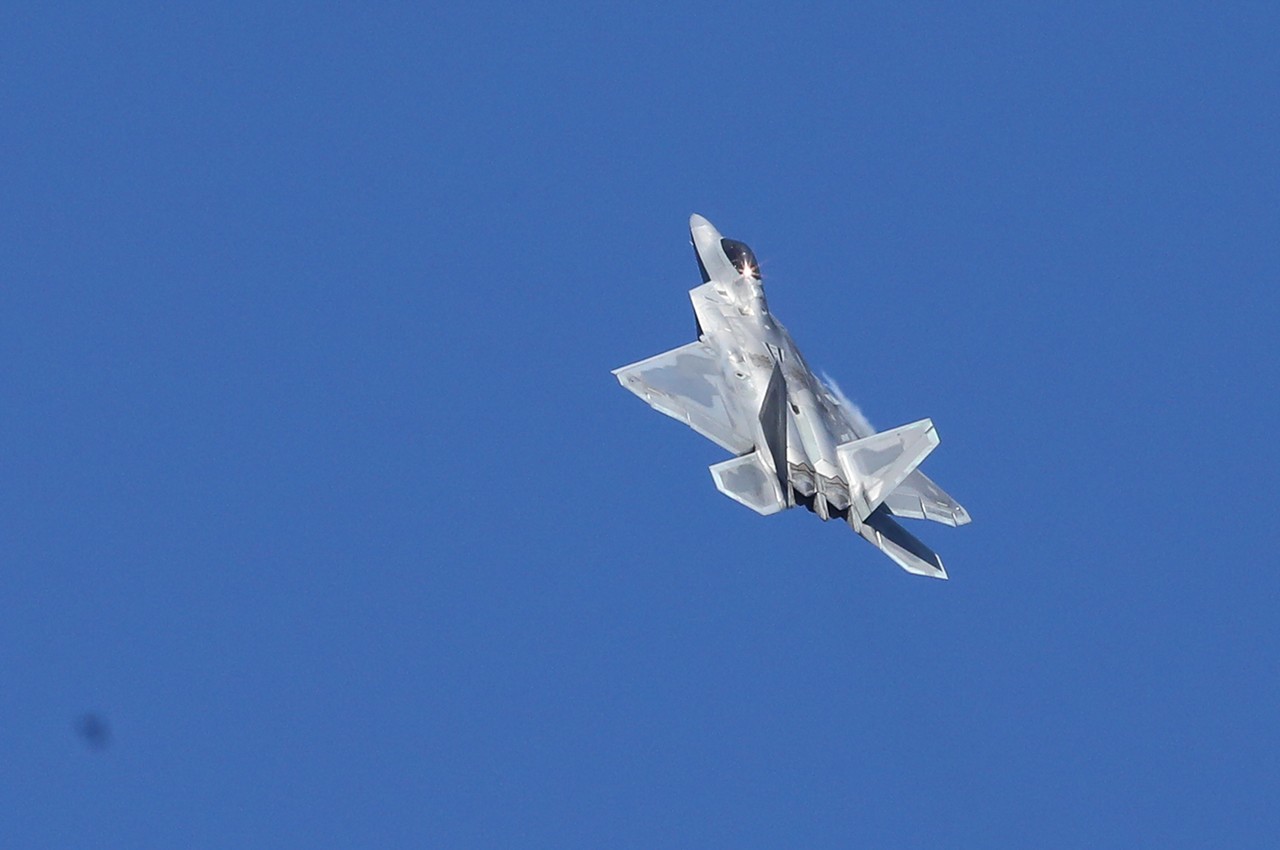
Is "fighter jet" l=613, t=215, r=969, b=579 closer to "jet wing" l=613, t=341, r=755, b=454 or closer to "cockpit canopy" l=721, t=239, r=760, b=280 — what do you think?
"jet wing" l=613, t=341, r=755, b=454

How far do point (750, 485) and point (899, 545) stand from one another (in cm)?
403

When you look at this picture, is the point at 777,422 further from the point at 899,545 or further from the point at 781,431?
the point at 899,545

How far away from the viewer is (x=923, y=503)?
182ft

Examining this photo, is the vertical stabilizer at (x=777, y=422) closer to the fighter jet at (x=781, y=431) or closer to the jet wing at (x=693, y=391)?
the fighter jet at (x=781, y=431)

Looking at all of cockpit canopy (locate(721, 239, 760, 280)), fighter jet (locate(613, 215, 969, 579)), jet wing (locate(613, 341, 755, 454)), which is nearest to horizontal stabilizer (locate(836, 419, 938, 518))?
fighter jet (locate(613, 215, 969, 579))

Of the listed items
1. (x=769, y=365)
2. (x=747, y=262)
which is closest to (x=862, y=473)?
(x=769, y=365)

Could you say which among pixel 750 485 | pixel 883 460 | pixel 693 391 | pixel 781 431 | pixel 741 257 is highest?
pixel 741 257

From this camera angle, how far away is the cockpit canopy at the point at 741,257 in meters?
63.4

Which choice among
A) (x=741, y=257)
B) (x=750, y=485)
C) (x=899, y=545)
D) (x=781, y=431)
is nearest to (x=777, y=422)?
(x=781, y=431)

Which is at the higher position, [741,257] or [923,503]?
[741,257]

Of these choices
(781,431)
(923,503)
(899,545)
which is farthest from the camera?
(923,503)

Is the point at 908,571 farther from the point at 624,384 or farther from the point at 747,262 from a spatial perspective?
the point at 747,262

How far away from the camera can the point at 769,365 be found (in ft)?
190

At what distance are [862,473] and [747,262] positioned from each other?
38.6 ft
